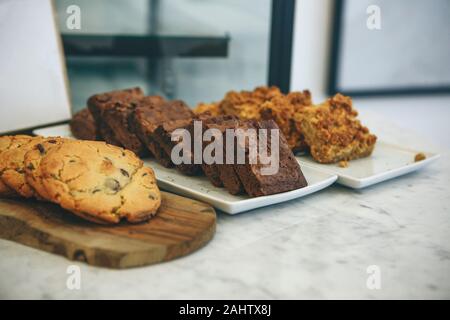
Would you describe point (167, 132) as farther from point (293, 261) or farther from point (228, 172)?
point (293, 261)

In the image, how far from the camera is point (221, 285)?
3.37 ft

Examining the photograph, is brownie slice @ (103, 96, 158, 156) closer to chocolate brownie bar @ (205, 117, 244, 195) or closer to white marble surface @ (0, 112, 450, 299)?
chocolate brownie bar @ (205, 117, 244, 195)

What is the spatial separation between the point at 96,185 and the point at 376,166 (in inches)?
39.0

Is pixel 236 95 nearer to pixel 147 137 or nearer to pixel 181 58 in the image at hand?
pixel 147 137

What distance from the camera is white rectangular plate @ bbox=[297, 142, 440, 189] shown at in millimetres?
1598

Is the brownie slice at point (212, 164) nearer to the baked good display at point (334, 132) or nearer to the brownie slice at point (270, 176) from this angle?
the brownie slice at point (270, 176)

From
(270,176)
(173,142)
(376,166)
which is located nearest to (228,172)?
(270,176)

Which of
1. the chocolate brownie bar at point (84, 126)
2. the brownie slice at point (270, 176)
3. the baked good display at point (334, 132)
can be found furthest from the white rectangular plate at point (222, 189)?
the chocolate brownie bar at point (84, 126)

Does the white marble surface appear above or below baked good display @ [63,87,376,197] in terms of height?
below

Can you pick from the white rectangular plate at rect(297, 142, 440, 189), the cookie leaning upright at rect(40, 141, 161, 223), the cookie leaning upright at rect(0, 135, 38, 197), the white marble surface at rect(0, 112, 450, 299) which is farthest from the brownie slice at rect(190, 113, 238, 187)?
the cookie leaning upright at rect(0, 135, 38, 197)

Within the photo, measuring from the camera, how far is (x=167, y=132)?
158 cm

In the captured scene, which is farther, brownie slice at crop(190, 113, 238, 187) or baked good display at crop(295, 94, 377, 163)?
baked good display at crop(295, 94, 377, 163)

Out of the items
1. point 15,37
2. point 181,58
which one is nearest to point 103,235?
point 15,37

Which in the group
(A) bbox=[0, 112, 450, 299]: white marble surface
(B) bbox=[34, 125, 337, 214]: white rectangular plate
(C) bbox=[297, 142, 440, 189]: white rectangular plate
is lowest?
(A) bbox=[0, 112, 450, 299]: white marble surface
